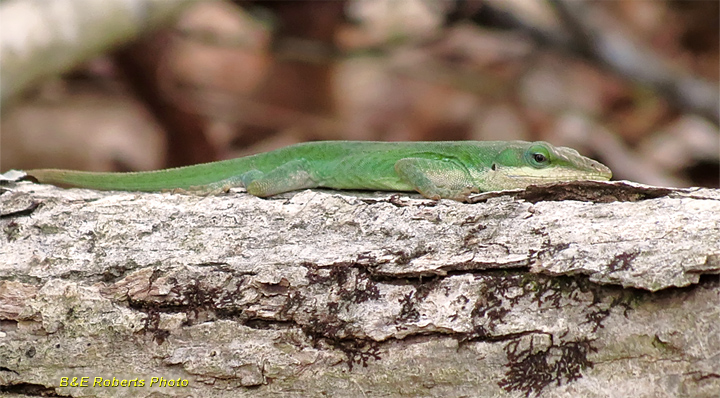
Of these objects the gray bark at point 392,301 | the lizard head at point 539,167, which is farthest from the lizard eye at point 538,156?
the gray bark at point 392,301

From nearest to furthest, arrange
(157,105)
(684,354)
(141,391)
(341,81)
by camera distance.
Result: 1. (684,354)
2. (141,391)
3. (157,105)
4. (341,81)

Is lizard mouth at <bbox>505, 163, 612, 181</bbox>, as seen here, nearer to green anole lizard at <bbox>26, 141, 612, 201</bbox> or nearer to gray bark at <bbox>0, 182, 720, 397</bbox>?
green anole lizard at <bbox>26, 141, 612, 201</bbox>

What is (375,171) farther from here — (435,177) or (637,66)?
(637,66)

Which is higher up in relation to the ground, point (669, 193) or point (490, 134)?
point (490, 134)

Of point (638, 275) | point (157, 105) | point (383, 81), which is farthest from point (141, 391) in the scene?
point (383, 81)

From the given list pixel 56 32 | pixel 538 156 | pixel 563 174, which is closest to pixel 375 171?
pixel 538 156

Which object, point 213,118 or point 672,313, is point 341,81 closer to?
point 213,118

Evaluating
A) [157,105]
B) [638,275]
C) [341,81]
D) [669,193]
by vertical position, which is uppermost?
[341,81]
